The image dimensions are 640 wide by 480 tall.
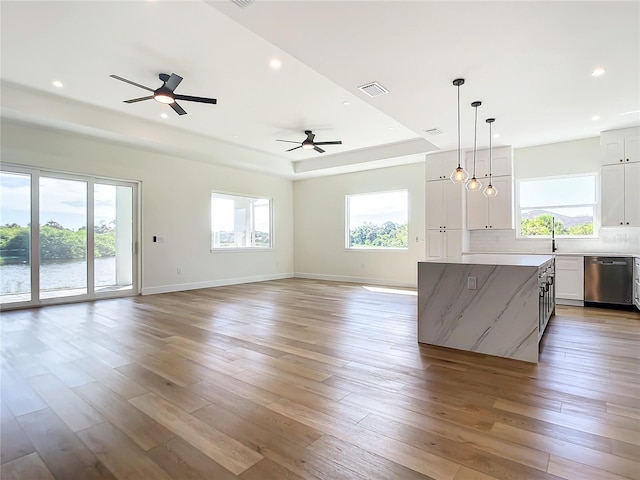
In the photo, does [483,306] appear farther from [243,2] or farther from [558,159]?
[558,159]

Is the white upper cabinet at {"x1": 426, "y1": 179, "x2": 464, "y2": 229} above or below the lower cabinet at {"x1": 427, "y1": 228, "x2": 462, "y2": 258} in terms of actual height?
above

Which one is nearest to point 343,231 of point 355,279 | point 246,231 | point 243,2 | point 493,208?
point 355,279

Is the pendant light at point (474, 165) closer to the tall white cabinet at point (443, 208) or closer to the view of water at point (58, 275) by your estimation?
the tall white cabinet at point (443, 208)

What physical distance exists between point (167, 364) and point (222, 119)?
13.8ft

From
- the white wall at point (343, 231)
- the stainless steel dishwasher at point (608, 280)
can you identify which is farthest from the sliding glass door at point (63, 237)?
the stainless steel dishwasher at point (608, 280)

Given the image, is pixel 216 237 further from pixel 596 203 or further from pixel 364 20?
pixel 596 203

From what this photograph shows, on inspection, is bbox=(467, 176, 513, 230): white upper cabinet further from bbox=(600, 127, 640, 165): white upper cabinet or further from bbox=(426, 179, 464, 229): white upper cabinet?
bbox=(600, 127, 640, 165): white upper cabinet

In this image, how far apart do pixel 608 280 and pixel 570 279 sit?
18.7 inches

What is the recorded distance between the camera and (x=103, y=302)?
5.91 meters

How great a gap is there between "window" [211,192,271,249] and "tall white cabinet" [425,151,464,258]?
4.44 m

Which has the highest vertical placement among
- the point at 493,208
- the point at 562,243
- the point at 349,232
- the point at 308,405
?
the point at 493,208

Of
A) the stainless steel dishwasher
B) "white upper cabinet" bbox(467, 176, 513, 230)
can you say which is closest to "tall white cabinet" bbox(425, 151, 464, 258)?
"white upper cabinet" bbox(467, 176, 513, 230)

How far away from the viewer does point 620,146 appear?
5.29 meters

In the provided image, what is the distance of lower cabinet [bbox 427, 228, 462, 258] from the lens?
6523 mm
